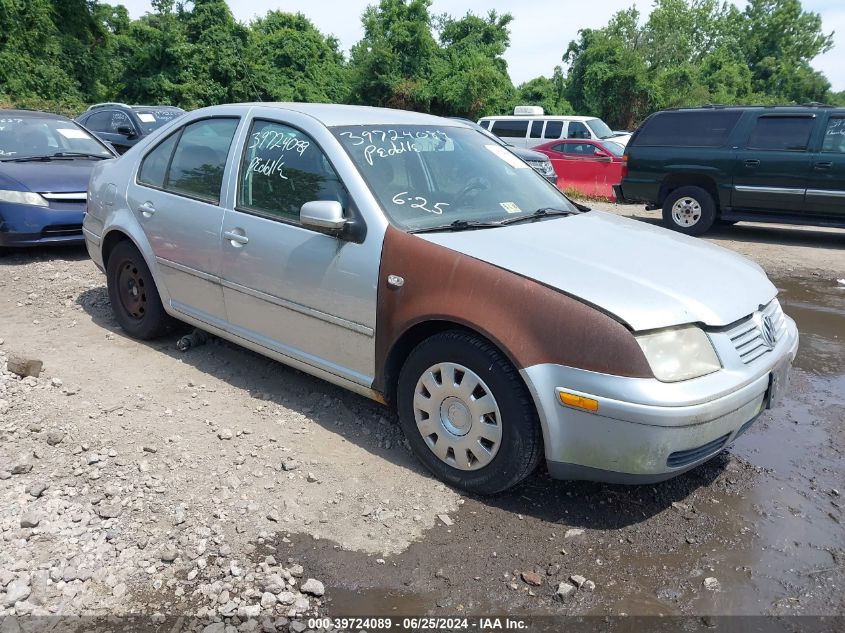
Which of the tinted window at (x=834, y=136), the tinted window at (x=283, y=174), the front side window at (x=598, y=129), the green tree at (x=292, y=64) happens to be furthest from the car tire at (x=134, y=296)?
Result: the green tree at (x=292, y=64)

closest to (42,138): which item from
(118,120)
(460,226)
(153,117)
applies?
(118,120)

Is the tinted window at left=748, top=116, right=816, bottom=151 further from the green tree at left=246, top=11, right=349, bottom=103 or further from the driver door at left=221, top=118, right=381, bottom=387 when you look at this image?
the green tree at left=246, top=11, right=349, bottom=103

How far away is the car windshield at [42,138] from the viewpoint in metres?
7.82

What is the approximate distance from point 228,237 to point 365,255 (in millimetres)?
1053

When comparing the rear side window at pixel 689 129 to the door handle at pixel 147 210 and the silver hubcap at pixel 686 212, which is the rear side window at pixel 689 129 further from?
the door handle at pixel 147 210

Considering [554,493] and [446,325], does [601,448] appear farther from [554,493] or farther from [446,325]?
[446,325]

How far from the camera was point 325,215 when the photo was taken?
3.34m

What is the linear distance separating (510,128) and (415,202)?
54.8 feet

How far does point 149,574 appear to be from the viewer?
2.63m

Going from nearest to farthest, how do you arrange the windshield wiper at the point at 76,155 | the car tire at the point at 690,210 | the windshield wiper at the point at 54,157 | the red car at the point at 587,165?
the windshield wiper at the point at 54,157 < the windshield wiper at the point at 76,155 < the car tire at the point at 690,210 < the red car at the point at 587,165

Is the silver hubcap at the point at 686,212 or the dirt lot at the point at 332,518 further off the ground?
the silver hubcap at the point at 686,212

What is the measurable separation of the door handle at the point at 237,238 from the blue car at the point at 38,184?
408cm

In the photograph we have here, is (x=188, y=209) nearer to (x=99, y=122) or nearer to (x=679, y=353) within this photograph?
(x=679, y=353)

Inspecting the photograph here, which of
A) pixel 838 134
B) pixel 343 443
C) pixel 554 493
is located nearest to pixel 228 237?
pixel 343 443
